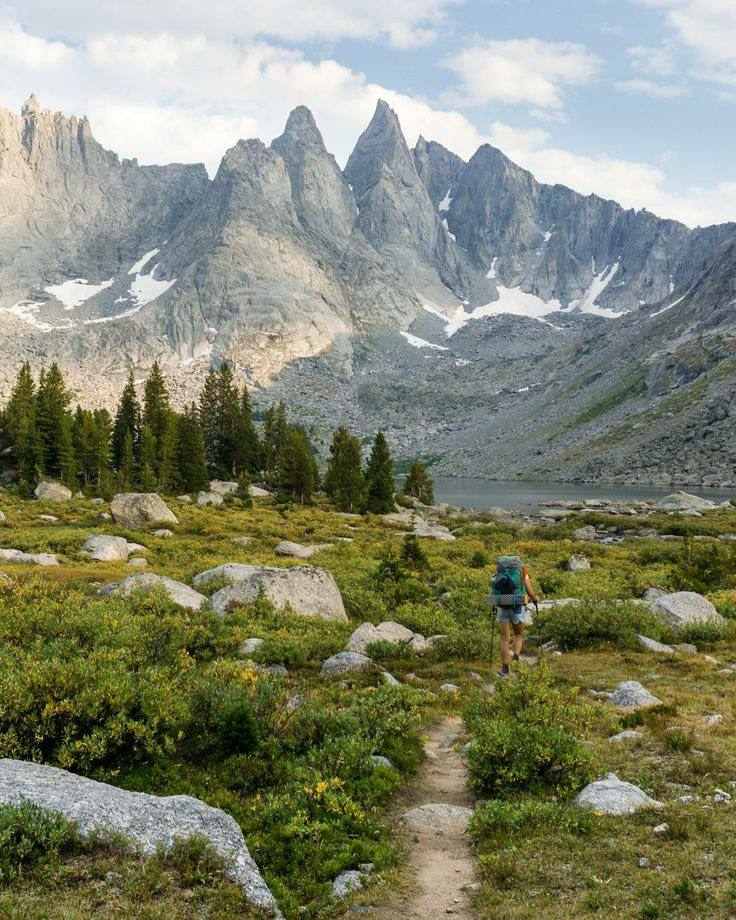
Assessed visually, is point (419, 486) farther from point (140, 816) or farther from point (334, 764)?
point (140, 816)

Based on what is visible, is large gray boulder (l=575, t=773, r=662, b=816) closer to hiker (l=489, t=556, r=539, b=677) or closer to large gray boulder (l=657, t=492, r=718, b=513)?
hiker (l=489, t=556, r=539, b=677)

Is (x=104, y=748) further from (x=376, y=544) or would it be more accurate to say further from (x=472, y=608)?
(x=376, y=544)

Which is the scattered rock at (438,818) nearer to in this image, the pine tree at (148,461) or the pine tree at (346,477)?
the pine tree at (346,477)

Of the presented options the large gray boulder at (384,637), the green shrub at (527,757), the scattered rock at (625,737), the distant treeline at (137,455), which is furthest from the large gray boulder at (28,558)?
the distant treeline at (137,455)

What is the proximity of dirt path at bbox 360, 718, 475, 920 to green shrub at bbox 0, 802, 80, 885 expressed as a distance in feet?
9.84

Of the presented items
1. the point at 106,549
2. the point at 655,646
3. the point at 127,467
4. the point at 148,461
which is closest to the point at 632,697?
Result: the point at 655,646

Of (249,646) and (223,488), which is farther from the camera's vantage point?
(223,488)

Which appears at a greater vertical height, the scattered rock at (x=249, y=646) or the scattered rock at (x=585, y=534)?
the scattered rock at (x=249, y=646)

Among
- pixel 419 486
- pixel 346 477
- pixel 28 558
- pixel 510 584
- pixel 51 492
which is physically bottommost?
pixel 419 486

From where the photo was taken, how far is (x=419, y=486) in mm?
98875

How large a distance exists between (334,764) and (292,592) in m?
13.0

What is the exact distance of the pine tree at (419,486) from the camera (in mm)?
97706

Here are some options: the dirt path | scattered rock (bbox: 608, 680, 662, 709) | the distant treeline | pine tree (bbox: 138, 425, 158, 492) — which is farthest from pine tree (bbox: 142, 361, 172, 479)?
the dirt path

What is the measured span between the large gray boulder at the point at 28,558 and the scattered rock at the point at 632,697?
85.2ft
